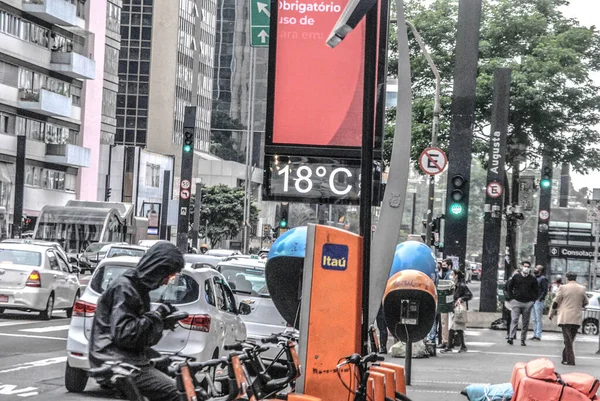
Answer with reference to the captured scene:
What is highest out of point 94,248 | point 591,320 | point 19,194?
point 19,194

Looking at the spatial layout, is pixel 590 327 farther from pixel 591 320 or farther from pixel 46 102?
pixel 46 102

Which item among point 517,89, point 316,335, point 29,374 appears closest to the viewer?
point 316,335

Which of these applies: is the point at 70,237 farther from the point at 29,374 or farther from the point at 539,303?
the point at 29,374

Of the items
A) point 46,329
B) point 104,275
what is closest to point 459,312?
point 46,329

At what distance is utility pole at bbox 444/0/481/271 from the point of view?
26.8m

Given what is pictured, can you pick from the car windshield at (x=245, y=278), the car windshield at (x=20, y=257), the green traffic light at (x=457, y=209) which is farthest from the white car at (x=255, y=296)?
the car windshield at (x=20, y=257)

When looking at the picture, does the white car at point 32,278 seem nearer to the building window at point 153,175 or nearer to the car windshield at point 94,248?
the car windshield at point 94,248

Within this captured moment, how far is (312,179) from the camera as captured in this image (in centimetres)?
1419

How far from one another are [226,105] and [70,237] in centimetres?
11245

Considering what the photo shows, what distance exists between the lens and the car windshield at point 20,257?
2675 centimetres

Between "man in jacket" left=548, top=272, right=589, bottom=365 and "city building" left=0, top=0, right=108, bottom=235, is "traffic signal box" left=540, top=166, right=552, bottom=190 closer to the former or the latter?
"man in jacket" left=548, top=272, right=589, bottom=365

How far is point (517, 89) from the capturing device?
44.1 m

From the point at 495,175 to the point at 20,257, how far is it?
42.3 ft

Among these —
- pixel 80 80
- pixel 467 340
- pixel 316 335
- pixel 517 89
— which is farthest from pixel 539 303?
pixel 80 80
